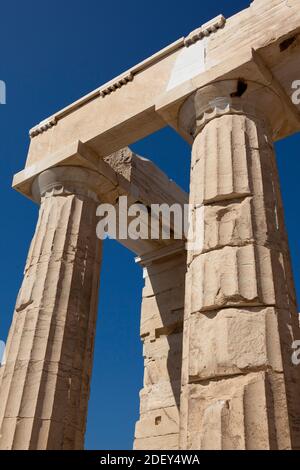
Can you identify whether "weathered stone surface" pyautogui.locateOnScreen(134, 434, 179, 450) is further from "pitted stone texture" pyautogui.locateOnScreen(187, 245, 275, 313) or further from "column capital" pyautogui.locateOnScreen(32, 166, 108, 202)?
"pitted stone texture" pyautogui.locateOnScreen(187, 245, 275, 313)

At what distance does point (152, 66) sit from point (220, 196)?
441 cm

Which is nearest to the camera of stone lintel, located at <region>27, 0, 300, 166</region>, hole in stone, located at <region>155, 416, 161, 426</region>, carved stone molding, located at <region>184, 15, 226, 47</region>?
stone lintel, located at <region>27, 0, 300, 166</region>

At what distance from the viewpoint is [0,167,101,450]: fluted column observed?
28.0 feet

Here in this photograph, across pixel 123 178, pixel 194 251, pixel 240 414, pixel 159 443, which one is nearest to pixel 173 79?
pixel 123 178

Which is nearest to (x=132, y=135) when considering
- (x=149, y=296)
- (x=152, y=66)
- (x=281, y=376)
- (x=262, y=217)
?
(x=152, y=66)

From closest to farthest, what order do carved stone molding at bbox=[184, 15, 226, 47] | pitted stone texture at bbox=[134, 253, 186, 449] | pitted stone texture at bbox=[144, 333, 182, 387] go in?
1. carved stone molding at bbox=[184, 15, 226, 47]
2. pitted stone texture at bbox=[134, 253, 186, 449]
3. pitted stone texture at bbox=[144, 333, 182, 387]

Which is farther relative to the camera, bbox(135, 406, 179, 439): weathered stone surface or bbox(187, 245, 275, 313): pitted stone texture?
bbox(135, 406, 179, 439): weathered stone surface

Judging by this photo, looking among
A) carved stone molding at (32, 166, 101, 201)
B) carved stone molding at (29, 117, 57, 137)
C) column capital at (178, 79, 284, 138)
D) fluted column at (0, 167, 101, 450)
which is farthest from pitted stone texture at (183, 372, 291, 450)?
carved stone molding at (29, 117, 57, 137)

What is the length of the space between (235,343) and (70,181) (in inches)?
237

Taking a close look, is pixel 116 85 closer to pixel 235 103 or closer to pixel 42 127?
pixel 42 127

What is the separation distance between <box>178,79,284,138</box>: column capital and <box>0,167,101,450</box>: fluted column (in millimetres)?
3114

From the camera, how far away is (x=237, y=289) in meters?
6.75
